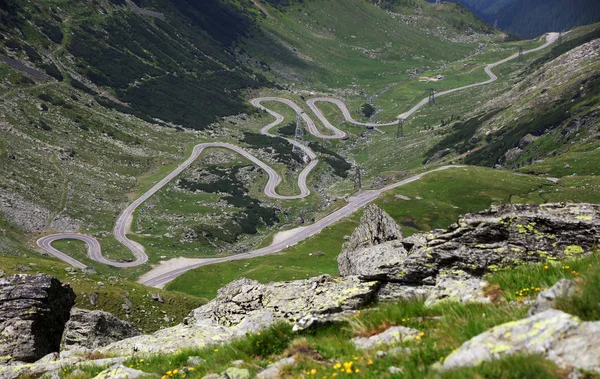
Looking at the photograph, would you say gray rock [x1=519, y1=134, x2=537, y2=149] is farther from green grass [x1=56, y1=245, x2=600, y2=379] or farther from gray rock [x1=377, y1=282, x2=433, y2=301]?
green grass [x1=56, y1=245, x2=600, y2=379]

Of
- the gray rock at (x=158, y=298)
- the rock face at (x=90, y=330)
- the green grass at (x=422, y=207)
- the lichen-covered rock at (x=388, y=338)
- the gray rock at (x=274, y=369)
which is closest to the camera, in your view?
the gray rock at (x=274, y=369)

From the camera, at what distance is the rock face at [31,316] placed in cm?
2123

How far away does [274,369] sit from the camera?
32.5 feet

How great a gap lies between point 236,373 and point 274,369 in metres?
1.11

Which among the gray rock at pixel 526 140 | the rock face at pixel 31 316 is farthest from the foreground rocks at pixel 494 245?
the gray rock at pixel 526 140

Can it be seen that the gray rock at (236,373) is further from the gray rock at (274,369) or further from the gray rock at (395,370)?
the gray rock at (395,370)

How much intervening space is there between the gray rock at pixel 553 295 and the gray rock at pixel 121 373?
9403 mm

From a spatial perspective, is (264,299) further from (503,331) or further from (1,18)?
(1,18)

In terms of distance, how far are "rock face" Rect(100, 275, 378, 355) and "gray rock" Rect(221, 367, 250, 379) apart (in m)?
2.68

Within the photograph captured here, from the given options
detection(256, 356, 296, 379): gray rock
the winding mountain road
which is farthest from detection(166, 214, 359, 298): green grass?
detection(256, 356, 296, 379): gray rock

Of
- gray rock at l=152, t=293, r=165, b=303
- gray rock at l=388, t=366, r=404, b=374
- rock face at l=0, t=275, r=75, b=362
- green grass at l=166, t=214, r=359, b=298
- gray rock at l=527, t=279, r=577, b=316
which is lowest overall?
green grass at l=166, t=214, r=359, b=298

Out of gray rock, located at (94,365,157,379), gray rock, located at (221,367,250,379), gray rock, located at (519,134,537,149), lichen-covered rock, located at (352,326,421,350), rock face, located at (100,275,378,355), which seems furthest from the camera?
gray rock, located at (519,134,537,149)

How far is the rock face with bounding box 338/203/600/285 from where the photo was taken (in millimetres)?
18141

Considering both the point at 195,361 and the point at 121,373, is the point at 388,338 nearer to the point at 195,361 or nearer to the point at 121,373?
the point at 195,361
